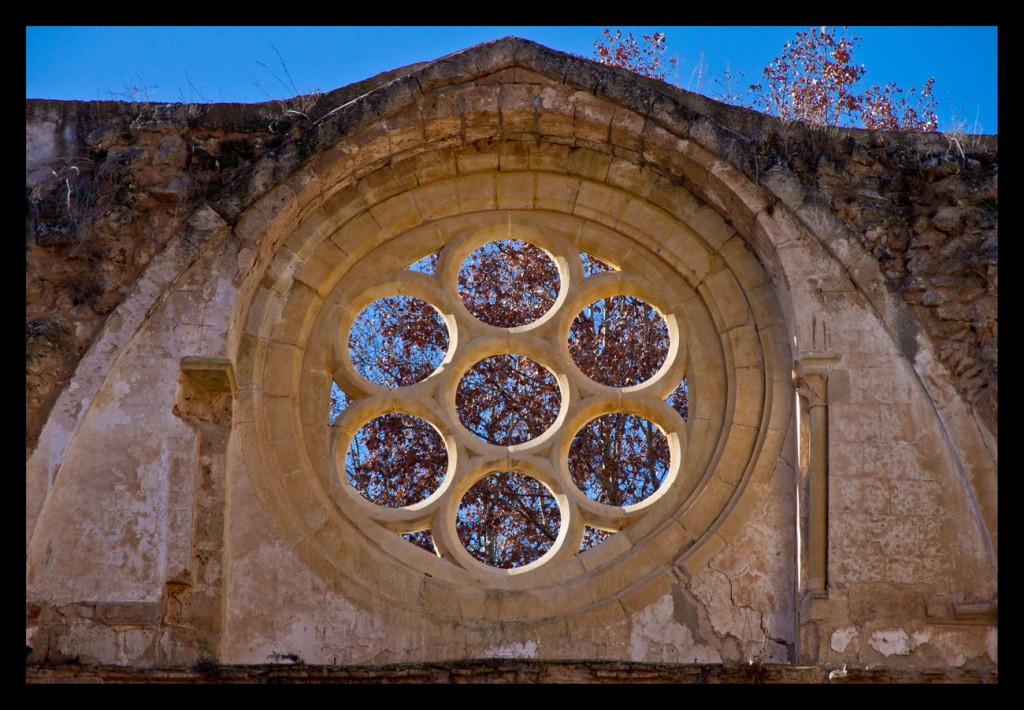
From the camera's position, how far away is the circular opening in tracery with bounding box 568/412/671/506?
15992mm

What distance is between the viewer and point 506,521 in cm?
1597

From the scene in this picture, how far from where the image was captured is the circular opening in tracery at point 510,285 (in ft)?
55.3

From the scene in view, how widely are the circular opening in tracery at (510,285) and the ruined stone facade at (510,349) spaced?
6.60 metres

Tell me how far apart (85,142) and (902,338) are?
411cm

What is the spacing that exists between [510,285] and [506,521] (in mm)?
2206

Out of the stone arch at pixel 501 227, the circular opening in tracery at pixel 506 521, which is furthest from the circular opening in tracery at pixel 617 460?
the stone arch at pixel 501 227

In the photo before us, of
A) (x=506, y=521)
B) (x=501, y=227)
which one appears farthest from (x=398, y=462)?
(x=501, y=227)

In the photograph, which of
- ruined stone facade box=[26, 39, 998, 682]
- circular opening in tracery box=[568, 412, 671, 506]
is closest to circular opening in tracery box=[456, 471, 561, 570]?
circular opening in tracery box=[568, 412, 671, 506]

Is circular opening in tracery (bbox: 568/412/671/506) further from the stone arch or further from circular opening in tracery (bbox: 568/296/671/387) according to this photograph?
the stone arch

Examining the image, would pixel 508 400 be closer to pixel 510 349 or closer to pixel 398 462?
pixel 398 462

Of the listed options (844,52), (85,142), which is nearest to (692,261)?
(85,142)

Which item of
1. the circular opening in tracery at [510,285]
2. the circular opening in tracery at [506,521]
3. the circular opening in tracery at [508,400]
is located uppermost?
the circular opening in tracery at [510,285]

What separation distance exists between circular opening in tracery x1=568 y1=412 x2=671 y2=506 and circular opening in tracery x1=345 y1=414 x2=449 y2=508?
3.69 feet

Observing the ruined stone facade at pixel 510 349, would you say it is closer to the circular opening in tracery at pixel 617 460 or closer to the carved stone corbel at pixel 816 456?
the carved stone corbel at pixel 816 456
